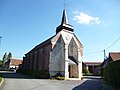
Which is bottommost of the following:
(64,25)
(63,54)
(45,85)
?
(45,85)

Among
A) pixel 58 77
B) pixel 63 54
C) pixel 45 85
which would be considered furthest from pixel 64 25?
pixel 45 85

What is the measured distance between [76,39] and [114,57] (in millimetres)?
9863

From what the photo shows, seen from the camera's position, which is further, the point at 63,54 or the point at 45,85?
the point at 63,54

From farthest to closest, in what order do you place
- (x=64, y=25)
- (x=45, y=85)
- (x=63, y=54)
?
(x=64, y=25)
(x=63, y=54)
(x=45, y=85)

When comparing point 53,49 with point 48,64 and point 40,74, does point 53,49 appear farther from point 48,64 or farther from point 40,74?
point 40,74

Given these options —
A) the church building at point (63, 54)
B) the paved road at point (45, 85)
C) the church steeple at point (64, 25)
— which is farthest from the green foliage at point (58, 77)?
the church steeple at point (64, 25)

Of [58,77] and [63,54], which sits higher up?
[63,54]

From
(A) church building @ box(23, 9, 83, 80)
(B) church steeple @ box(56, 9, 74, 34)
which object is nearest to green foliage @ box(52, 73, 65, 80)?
(A) church building @ box(23, 9, 83, 80)

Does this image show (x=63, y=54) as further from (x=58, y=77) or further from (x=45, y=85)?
(x=45, y=85)

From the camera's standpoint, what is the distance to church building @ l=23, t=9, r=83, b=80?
3378 cm

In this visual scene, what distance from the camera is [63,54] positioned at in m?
34.5

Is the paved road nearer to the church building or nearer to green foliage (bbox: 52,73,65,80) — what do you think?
green foliage (bbox: 52,73,65,80)

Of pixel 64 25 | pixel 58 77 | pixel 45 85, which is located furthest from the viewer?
pixel 64 25

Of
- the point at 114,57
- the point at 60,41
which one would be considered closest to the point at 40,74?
the point at 60,41
